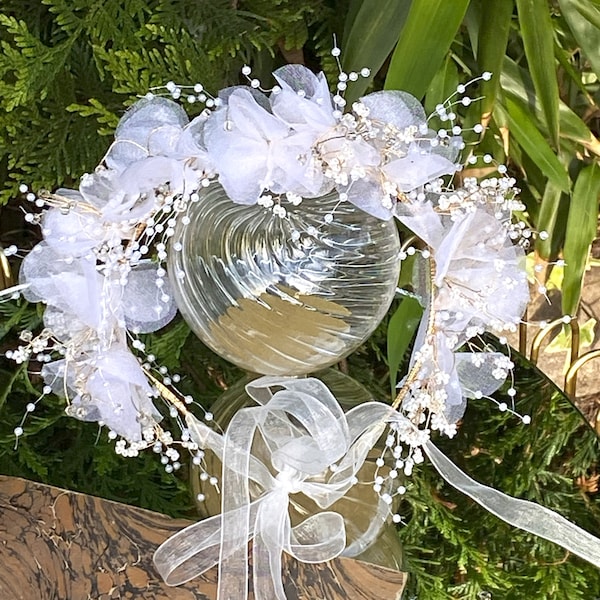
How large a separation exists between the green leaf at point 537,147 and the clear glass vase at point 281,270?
0.49m

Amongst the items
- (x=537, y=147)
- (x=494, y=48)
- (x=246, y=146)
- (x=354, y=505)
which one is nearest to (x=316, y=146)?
(x=246, y=146)

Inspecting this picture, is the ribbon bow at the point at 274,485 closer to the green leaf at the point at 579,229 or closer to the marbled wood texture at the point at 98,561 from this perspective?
the marbled wood texture at the point at 98,561

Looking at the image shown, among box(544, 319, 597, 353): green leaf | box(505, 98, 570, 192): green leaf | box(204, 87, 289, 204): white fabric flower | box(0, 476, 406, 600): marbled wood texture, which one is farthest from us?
box(544, 319, 597, 353): green leaf

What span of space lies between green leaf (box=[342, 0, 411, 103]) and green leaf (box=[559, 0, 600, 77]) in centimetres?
21

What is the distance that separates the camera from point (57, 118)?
0.78 meters

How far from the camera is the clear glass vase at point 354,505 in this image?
1.93ft

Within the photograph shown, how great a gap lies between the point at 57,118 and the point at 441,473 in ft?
1.69

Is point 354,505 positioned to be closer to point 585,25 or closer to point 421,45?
point 421,45

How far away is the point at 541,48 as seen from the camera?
0.79 m

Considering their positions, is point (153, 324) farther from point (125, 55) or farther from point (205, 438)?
point (125, 55)

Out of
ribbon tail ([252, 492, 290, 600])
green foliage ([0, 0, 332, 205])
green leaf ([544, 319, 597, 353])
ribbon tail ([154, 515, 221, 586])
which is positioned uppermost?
green foliage ([0, 0, 332, 205])

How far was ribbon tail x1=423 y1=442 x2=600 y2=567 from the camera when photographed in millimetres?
601

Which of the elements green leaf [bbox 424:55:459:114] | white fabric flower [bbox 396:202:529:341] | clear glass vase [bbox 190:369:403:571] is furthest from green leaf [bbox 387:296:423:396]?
green leaf [bbox 424:55:459:114]

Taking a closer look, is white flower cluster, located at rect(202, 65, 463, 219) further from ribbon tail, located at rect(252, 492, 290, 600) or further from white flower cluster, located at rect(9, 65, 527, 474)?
ribbon tail, located at rect(252, 492, 290, 600)
